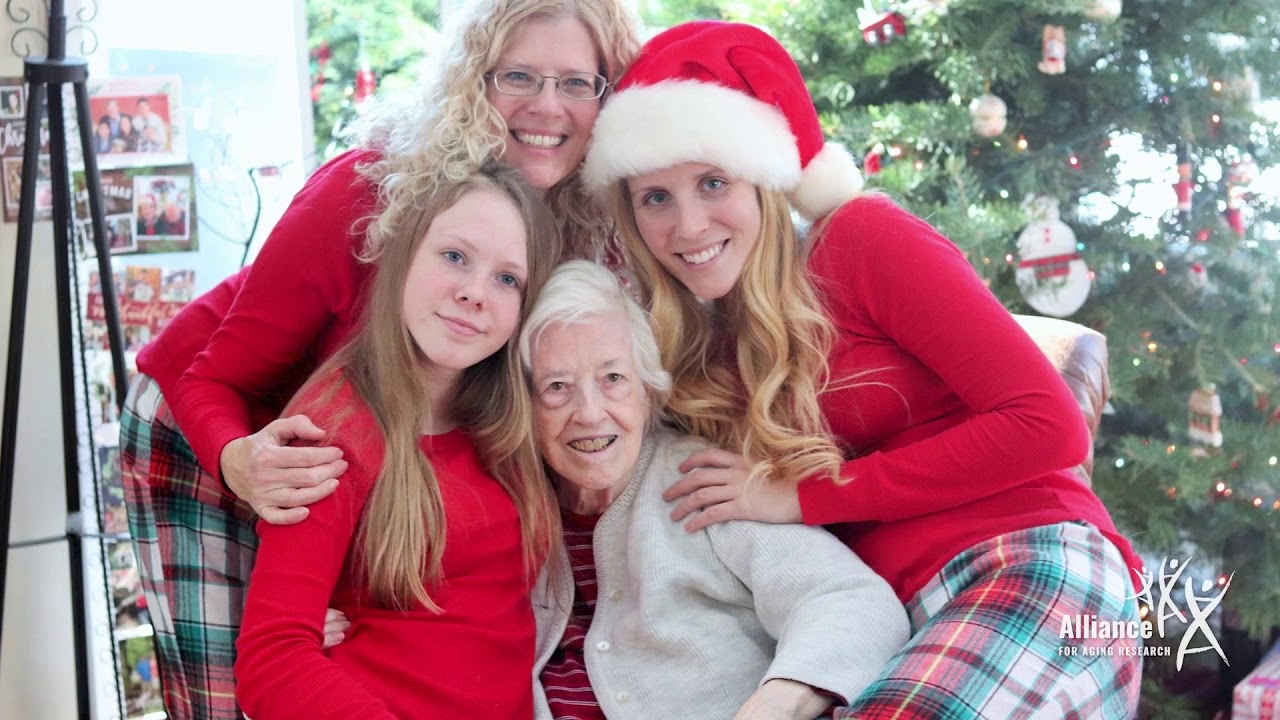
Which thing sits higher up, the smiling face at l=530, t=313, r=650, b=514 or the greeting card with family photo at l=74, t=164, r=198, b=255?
the greeting card with family photo at l=74, t=164, r=198, b=255

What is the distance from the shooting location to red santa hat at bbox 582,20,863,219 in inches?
74.2

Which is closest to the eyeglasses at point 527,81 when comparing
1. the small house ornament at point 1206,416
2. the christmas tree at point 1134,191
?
the christmas tree at point 1134,191

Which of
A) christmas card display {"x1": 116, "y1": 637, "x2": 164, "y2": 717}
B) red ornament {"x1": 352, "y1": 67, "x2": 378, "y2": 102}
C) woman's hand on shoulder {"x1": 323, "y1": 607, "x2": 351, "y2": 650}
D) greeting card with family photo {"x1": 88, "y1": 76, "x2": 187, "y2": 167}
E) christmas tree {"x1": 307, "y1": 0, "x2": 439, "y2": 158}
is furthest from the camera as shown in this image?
christmas tree {"x1": 307, "y1": 0, "x2": 439, "y2": 158}

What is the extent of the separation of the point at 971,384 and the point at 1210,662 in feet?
6.38

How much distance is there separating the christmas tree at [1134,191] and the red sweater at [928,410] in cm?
99

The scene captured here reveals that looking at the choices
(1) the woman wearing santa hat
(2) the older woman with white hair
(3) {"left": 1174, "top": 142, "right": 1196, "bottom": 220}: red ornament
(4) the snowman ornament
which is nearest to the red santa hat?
(1) the woman wearing santa hat

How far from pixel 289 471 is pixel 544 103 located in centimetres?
75

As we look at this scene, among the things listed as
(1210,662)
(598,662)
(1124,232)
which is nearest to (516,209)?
(598,662)

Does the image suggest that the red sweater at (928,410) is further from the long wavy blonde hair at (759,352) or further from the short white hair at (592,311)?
the short white hair at (592,311)

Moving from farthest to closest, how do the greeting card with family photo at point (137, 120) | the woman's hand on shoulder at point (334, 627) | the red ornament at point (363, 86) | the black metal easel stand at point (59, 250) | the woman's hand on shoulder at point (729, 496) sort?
the red ornament at point (363, 86) < the greeting card with family photo at point (137, 120) < the black metal easel stand at point (59, 250) < the woman's hand on shoulder at point (729, 496) < the woman's hand on shoulder at point (334, 627)

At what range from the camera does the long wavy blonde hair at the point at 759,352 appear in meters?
1.88

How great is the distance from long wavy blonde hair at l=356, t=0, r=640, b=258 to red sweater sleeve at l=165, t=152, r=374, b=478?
0.06 m

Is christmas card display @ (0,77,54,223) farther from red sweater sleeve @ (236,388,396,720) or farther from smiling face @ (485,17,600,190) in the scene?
red sweater sleeve @ (236,388,396,720)

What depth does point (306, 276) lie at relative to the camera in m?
1.86
